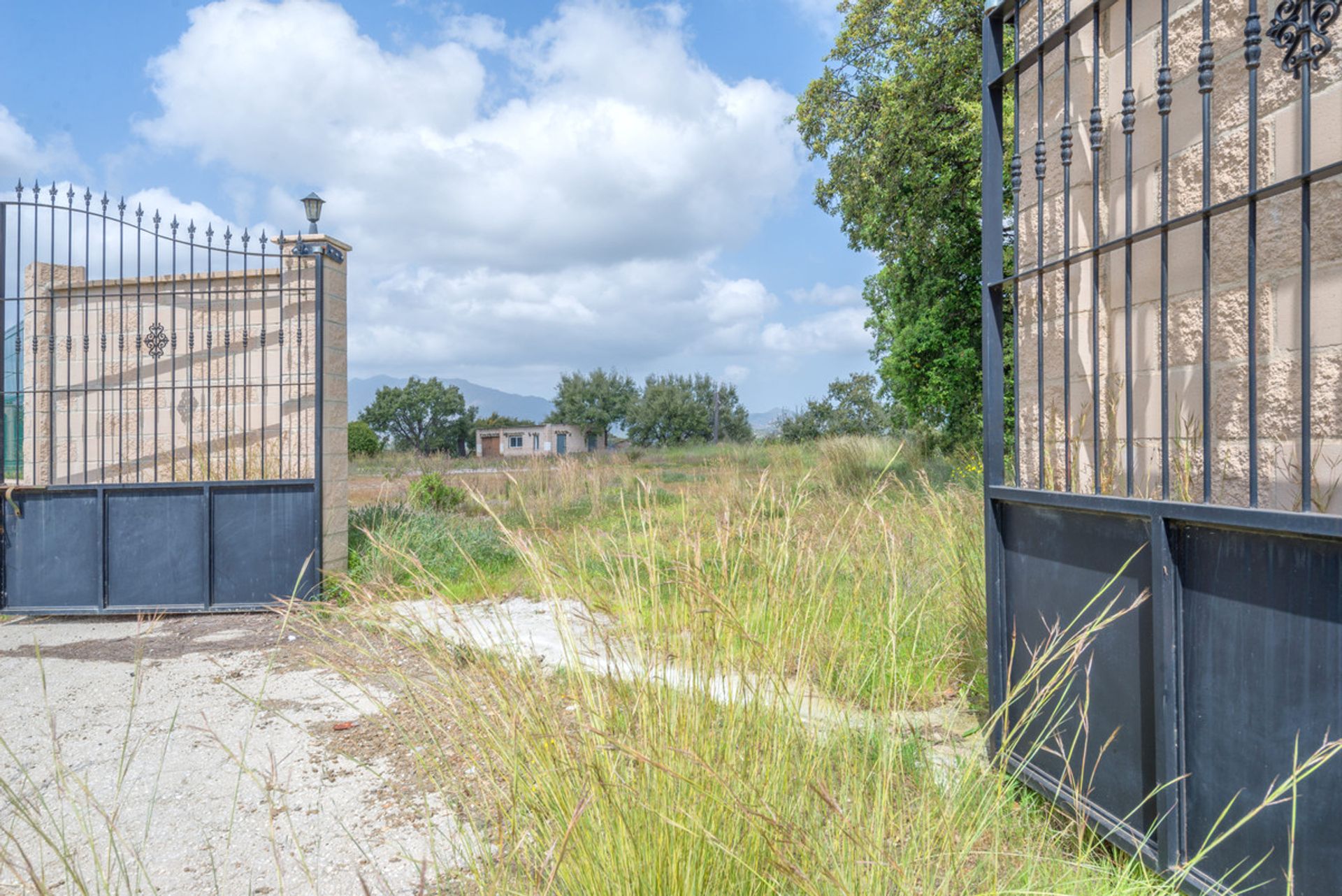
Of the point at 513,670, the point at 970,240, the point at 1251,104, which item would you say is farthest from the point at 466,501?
the point at 1251,104

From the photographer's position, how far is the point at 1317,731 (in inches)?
66.7

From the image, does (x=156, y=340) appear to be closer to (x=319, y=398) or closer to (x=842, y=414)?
(x=319, y=398)

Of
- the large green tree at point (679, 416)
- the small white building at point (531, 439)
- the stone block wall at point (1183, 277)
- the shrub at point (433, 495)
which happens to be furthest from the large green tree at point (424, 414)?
the stone block wall at point (1183, 277)

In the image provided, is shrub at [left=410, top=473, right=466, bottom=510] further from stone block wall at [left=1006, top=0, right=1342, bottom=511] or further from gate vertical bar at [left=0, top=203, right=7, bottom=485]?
stone block wall at [left=1006, top=0, right=1342, bottom=511]

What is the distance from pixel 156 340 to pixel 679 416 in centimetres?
4032

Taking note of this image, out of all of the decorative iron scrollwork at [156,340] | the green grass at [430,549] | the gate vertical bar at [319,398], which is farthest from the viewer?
the decorative iron scrollwork at [156,340]

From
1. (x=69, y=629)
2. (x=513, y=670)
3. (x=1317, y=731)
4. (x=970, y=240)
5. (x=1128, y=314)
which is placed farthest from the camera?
(x=970, y=240)

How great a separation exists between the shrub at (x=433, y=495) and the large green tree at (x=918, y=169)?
21.9ft

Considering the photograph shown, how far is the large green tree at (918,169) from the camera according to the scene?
10.0m

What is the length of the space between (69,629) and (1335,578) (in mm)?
7650

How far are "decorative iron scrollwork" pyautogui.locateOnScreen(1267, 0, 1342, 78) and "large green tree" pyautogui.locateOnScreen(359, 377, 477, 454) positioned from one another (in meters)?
55.0

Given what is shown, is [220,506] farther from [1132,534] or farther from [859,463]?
[859,463]

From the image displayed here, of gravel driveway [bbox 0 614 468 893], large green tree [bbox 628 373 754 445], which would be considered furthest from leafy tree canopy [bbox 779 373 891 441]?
gravel driveway [bbox 0 614 468 893]

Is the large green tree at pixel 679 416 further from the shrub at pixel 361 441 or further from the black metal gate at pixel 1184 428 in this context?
the black metal gate at pixel 1184 428
